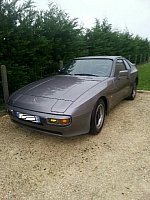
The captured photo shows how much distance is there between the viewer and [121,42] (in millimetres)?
15227

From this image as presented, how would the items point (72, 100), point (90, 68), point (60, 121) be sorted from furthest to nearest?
point (90, 68)
point (72, 100)
point (60, 121)

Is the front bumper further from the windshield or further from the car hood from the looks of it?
the windshield

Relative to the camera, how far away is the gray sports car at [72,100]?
3189mm

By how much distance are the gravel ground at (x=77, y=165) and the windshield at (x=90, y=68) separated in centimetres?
117

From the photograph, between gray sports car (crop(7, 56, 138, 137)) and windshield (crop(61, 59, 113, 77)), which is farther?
windshield (crop(61, 59, 113, 77))

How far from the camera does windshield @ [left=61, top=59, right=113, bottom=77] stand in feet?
14.9

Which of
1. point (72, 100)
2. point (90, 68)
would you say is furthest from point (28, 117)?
point (90, 68)

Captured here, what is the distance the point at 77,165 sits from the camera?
2.96m

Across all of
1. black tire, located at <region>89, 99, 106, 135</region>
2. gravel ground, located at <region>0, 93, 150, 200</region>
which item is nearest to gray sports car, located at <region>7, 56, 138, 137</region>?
black tire, located at <region>89, 99, 106, 135</region>

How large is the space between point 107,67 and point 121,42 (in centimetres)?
1142

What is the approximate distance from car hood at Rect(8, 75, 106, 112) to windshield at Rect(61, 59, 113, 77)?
0.27 meters

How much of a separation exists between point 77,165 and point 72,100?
984 millimetres

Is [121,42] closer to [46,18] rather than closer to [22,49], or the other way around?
[46,18]

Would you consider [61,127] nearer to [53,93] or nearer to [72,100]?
[72,100]
